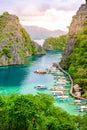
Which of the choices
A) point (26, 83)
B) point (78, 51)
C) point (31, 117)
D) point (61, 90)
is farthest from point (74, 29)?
point (31, 117)

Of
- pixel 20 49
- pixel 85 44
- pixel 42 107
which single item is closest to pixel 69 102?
pixel 42 107

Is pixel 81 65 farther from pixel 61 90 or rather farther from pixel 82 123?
pixel 82 123

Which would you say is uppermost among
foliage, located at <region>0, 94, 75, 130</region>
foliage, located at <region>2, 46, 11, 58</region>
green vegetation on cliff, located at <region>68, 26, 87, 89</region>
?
foliage, located at <region>0, 94, 75, 130</region>

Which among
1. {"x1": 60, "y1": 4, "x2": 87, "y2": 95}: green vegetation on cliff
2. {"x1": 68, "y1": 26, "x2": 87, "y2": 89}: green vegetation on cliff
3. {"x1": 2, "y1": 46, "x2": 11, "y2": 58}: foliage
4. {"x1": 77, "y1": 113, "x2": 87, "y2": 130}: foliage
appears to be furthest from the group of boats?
{"x1": 2, "y1": 46, "x2": 11, "y2": 58}: foliage

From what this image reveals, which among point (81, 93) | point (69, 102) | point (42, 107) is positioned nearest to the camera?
point (42, 107)

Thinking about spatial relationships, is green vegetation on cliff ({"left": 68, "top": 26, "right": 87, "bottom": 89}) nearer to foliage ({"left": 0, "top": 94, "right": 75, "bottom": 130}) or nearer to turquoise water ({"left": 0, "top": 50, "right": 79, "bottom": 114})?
turquoise water ({"left": 0, "top": 50, "right": 79, "bottom": 114})

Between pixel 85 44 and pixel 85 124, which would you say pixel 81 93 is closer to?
pixel 85 44

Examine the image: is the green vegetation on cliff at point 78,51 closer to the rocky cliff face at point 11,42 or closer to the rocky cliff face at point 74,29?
the rocky cliff face at point 74,29
